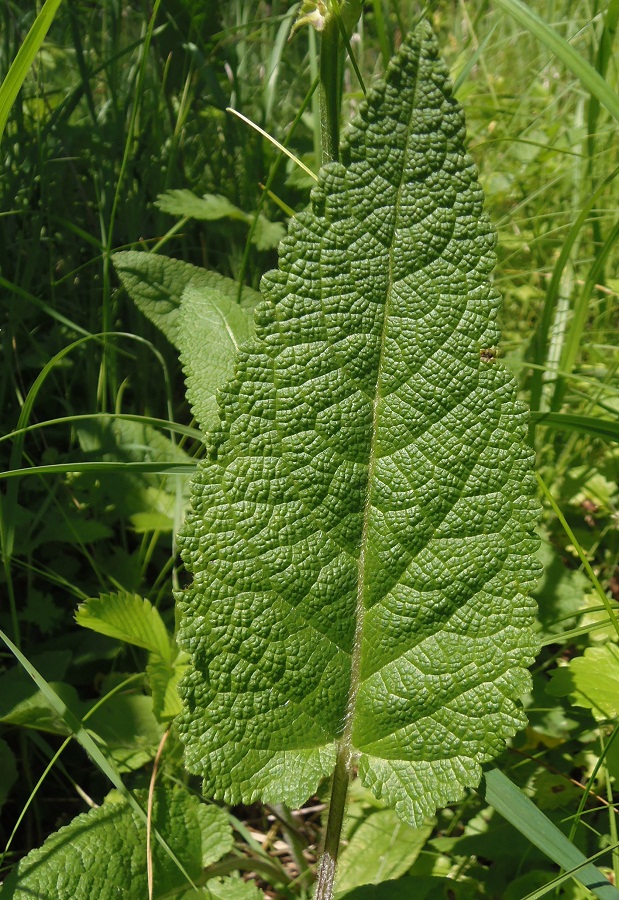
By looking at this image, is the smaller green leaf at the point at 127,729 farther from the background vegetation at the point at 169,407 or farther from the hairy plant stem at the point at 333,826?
the hairy plant stem at the point at 333,826

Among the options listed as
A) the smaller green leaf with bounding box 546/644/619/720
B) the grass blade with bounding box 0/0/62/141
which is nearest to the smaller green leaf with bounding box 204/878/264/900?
the smaller green leaf with bounding box 546/644/619/720

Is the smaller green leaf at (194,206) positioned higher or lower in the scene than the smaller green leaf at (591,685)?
higher

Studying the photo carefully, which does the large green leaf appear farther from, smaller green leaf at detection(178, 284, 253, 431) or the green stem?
smaller green leaf at detection(178, 284, 253, 431)

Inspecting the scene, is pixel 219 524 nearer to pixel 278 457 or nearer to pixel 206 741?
pixel 278 457

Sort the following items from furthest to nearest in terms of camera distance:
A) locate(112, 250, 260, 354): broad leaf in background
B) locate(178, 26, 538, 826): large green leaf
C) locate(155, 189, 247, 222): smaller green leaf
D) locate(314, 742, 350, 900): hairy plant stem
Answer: locate(155, 189, 247, 222): smaller green leaf
locate(112, 250, 260, 354): broad leaf in background
locate(314, 742, 350, 900): hairy plant stem
locate(178, 26, 538, 826): large green leaf

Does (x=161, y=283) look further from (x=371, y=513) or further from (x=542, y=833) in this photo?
(x=542, y=833)

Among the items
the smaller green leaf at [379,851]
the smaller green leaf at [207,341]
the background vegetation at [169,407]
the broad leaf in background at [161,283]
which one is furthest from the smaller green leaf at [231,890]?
the broad leaf in background at [161,283]

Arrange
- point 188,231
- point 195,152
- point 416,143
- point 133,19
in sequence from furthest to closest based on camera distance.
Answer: point 133,19
point 195,152
point 188,231
point 416,143

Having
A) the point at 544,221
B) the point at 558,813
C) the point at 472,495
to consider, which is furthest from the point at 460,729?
the point at 544,221
